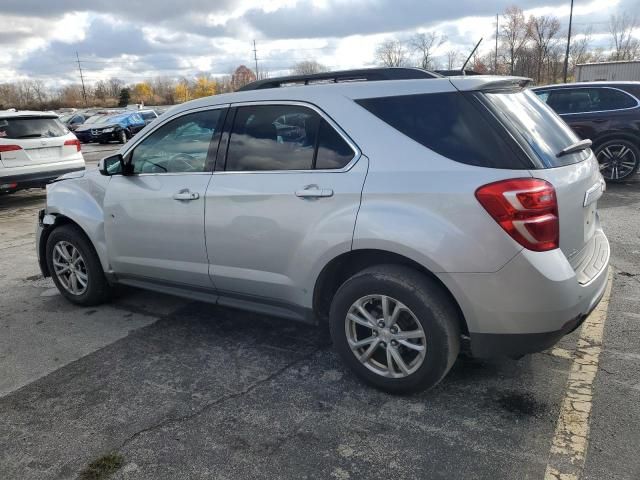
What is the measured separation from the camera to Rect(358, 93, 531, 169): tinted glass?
107 inches

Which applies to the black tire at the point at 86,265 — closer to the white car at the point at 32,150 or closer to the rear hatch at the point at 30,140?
the white car at the point at 32,150

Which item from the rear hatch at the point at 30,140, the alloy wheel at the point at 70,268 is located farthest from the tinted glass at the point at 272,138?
the rear hatch at the point at 30,140

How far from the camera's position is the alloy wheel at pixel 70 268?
473cm

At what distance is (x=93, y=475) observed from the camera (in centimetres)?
258

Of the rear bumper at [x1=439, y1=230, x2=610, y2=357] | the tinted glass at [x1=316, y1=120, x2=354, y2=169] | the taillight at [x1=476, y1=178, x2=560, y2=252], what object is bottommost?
the rear bumper at [x1=439, y1=230, x2=610, y2=357]

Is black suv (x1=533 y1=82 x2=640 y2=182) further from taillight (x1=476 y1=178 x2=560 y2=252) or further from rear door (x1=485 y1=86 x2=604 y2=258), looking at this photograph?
taillight (x1=476 y1=178 x2=560 y2=252)

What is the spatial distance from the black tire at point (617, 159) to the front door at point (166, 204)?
7835 millimetres

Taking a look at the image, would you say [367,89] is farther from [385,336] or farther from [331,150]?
[385,336]

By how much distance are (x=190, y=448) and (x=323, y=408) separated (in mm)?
759

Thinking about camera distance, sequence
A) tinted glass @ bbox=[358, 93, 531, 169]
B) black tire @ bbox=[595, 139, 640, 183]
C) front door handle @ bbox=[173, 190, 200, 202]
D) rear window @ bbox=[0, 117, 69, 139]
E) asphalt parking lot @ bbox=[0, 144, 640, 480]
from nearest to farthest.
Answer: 1. asphalt parking lot @ bbox=[0, 144, 640, 480]
2. tinted glass @ bbox=[358, 93, 531, 169]
3. front door handle @ bbox=[173, 190, 200, 202]
4. black tire @ bbox=[595, 139, 640, 183]
5. rear window @ bbox=[0, 117, 69, 139]

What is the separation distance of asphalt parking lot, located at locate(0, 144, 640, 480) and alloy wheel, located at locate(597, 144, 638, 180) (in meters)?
5.71

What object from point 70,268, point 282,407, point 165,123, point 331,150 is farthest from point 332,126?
point 70,268

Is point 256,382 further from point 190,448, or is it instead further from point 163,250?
point 163,250

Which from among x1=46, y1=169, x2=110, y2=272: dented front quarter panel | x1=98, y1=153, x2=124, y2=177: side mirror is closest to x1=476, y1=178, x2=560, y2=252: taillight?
x1=98, y1=153, x2=124, y2=177: side mirror
